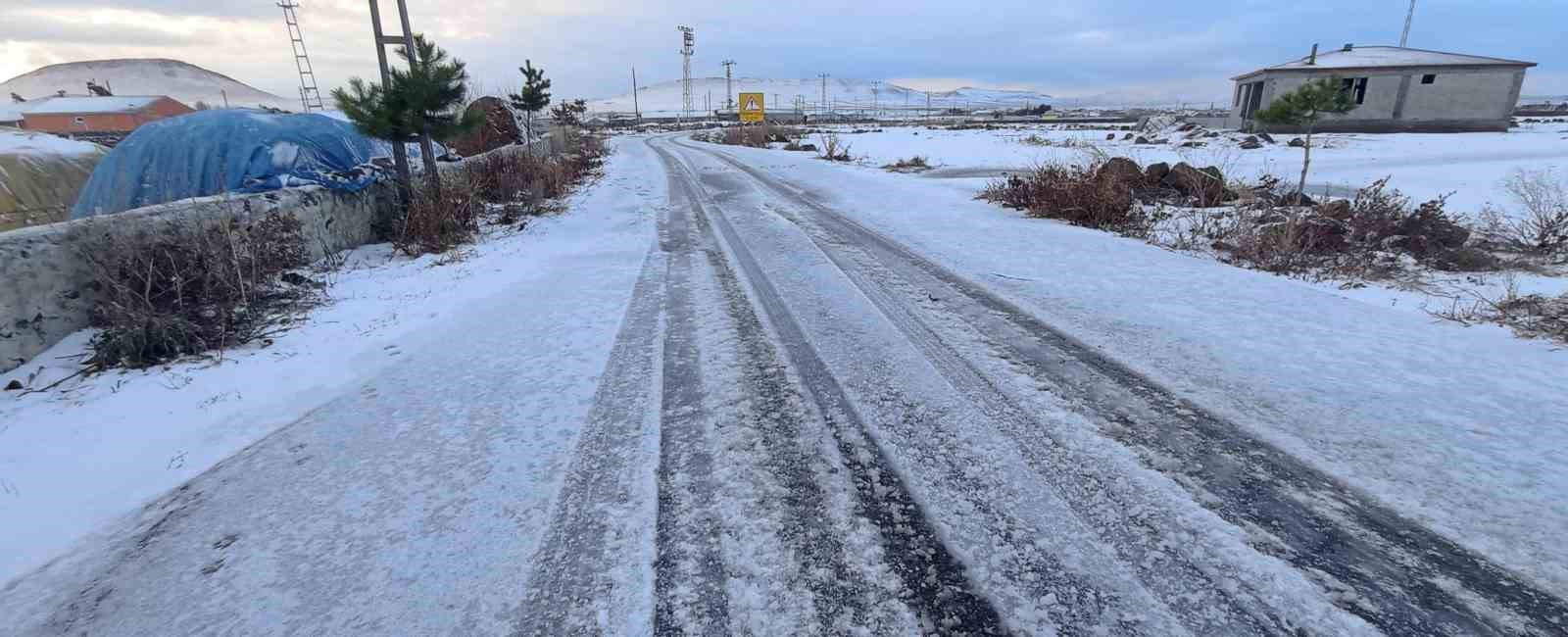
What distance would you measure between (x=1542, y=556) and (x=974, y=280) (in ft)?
11.2

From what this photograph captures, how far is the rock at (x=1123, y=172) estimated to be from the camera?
8.15 m

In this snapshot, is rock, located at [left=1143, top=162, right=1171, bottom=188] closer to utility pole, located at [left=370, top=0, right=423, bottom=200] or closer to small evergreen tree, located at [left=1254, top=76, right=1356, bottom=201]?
small evergreen tree, located at [left=1254, top=76, right=1356, bottom=201]

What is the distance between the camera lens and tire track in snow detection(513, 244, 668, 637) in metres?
1.67

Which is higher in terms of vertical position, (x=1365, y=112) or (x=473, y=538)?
(x=1365, y=112)

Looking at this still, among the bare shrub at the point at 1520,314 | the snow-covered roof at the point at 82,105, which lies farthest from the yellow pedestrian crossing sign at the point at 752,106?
the snow-covered roof at the point at 82,105

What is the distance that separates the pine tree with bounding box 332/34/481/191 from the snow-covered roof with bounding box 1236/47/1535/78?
115 feet

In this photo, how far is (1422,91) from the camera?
27.5m

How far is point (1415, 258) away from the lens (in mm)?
5469

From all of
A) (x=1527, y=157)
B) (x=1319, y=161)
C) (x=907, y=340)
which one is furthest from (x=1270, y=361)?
(x=1527, y=157)

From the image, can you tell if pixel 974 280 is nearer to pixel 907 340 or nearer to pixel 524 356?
pixel 907 340

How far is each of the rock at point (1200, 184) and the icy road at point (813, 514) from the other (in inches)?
235

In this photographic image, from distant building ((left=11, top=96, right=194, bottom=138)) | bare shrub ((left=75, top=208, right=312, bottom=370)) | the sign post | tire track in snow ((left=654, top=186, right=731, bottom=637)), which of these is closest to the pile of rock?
tire track in snow ((left=654, top=186, right=731, bottom=637))

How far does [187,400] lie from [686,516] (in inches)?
117

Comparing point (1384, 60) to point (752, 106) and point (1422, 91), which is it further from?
point (752, 106)
